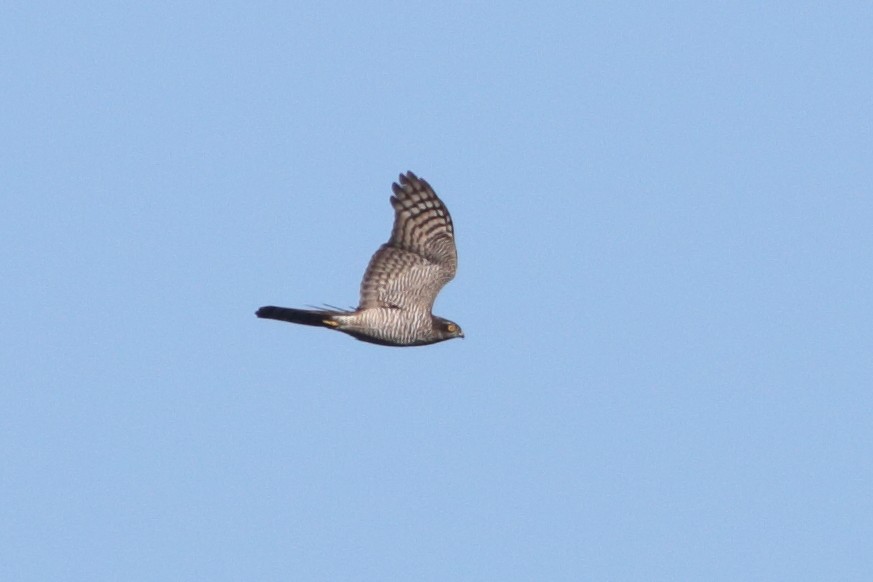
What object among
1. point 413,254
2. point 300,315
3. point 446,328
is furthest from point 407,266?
point 300,315

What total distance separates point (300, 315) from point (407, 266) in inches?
61.8

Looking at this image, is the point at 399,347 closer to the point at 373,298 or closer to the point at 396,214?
the point at 373,298

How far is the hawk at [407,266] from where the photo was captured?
14.4 m

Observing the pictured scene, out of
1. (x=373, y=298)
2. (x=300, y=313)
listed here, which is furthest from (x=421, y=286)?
(x=300, y=313)

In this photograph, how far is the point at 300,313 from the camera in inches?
551

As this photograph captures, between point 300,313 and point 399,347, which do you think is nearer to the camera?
point 300,313

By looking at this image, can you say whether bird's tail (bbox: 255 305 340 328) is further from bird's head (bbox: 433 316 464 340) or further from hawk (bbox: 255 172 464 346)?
bird's head (bbox: 433 316 464 340)

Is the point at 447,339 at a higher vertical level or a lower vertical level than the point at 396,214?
lower

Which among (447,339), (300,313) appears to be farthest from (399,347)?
(300,313)

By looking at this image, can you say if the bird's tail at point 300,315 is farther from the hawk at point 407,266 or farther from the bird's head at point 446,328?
the bird's head at point 446,328

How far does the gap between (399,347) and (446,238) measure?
5.54ft

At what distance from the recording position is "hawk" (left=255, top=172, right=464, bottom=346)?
568 inches

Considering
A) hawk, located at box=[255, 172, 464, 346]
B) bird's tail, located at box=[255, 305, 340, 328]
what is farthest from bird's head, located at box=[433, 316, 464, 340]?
bird's tail, located at box=[255, 305, 340, 328]

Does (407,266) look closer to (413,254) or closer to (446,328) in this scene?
(413,254)
